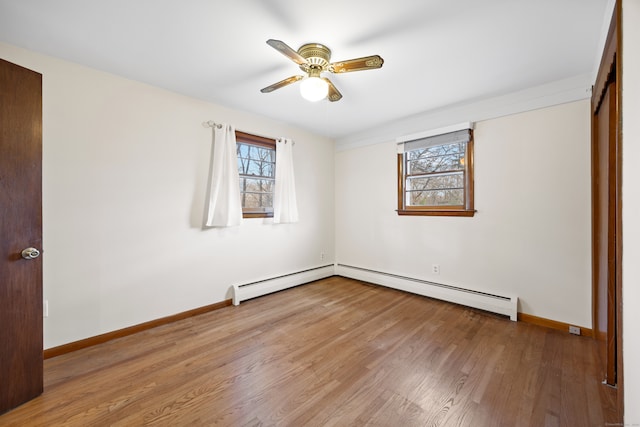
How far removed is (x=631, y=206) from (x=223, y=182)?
310 cm

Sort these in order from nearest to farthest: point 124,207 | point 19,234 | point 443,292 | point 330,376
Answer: point 19,234, point 330,376, point 124,207, point 443,292

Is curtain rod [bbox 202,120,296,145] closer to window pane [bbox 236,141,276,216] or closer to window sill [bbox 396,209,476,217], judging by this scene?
window pane [bbox 236,141,276,216]

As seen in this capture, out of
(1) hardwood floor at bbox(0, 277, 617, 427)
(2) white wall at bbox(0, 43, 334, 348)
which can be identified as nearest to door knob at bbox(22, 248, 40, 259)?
(2) white wall at bbox(0, 43, 334, 348)

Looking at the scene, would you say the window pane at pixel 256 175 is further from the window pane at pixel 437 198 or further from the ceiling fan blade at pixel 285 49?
the window pane at pixel 437 198

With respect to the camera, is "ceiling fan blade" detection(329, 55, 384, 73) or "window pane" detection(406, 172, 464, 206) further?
"window pane" detection(406, 172, 464, 206)

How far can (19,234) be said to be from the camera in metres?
1.54

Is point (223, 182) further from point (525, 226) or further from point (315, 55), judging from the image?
point (525, 226)

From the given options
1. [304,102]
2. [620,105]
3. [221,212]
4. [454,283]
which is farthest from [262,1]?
[454,283]

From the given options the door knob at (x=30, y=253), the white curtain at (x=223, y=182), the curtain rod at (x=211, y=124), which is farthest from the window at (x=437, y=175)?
the door knob at (x=30, y=253)

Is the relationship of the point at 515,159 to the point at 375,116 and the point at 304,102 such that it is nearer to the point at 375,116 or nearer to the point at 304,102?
the point at 375,116

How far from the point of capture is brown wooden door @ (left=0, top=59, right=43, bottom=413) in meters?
1.49

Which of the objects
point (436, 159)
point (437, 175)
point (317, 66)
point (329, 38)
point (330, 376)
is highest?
point (329, 38)

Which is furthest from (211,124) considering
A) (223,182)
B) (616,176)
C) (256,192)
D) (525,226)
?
(525,226)

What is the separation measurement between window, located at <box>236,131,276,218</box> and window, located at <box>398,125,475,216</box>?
1827mm
